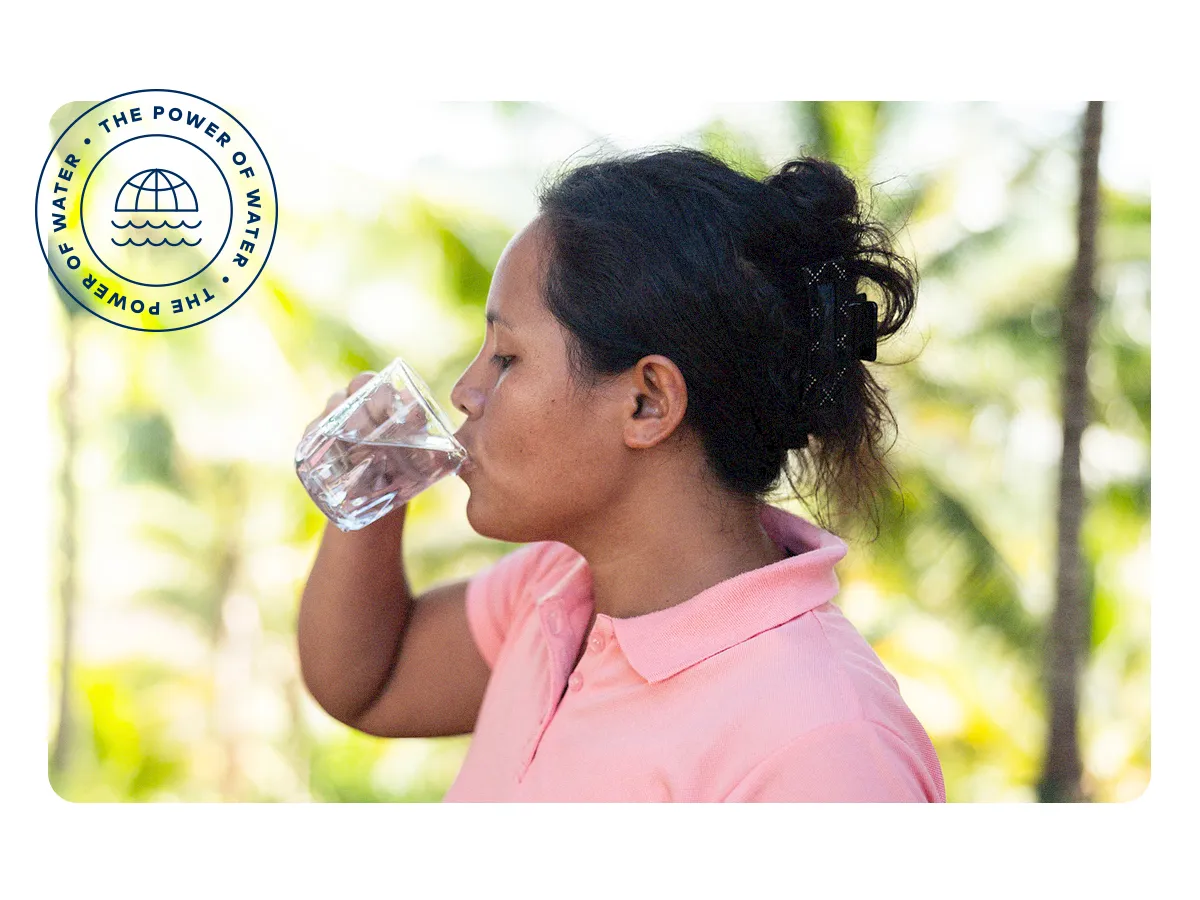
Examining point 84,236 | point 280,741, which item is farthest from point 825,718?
point 280,741

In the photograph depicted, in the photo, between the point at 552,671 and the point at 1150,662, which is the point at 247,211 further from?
Answer: the point at 1150,662

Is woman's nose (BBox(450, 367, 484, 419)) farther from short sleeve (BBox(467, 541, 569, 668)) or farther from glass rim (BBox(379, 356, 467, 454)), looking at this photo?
short sleeve (BBox(467, 541, 569, 668))

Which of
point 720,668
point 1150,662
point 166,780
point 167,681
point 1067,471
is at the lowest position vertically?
point 167,681

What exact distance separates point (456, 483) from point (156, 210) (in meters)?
2.91

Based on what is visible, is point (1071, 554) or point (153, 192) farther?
point (1071, 554)

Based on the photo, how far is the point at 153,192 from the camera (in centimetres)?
119

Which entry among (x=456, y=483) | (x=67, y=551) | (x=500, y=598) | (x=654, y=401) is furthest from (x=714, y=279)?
(x=456, y=483)

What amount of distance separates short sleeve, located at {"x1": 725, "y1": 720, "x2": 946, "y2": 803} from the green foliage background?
1.23 ft

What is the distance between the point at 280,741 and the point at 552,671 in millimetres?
2505

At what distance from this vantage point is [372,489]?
1.13 m

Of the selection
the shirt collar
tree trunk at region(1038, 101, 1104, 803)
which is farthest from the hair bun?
tree trunk at region(1038, 101, 1104, 803)

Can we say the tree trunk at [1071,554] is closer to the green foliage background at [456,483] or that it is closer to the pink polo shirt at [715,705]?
the green foliage background at [456,483]

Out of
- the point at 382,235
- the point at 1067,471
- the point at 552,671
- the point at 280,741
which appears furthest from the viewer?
the point at 382,235

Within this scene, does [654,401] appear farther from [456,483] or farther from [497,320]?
[456,483]
